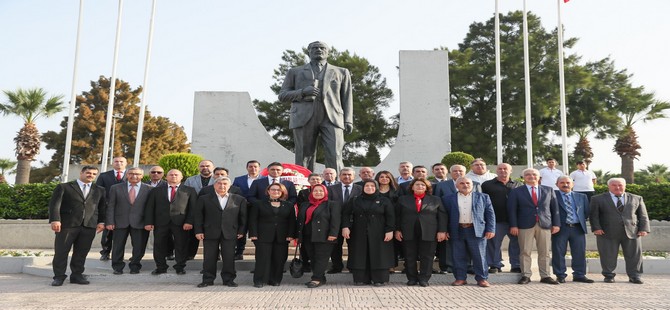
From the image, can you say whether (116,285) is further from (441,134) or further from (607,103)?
(607,103)

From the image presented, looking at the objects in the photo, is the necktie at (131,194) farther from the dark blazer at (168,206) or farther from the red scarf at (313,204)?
the red scarf at (313,204)

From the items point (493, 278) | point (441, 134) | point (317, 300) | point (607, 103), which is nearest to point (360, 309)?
point (317, 300)

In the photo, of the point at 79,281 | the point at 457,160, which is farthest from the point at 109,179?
the point at 457,160

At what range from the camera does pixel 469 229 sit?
19.0 feet

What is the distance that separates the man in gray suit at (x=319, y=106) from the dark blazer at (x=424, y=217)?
207cm

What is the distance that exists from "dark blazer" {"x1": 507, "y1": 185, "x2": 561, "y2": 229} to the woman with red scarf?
7.01ft

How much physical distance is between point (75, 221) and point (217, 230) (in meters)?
1.67

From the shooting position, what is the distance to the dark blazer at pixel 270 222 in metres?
5.73

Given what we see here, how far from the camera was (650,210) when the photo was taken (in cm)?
1021

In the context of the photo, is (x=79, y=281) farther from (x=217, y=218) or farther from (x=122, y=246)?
(x=217, y=218)

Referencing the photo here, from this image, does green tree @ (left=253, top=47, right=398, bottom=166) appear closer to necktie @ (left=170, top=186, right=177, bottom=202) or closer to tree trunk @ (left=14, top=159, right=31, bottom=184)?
tree trunk @ (left=14, top=159, right=31, bottom=184)

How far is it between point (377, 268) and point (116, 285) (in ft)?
10.2

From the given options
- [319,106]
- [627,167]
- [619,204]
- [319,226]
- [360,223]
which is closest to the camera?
[319,226]

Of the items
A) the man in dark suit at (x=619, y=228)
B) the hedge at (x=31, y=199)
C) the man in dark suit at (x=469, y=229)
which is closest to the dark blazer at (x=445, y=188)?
the man in dark suit at (x=469, y=229)
